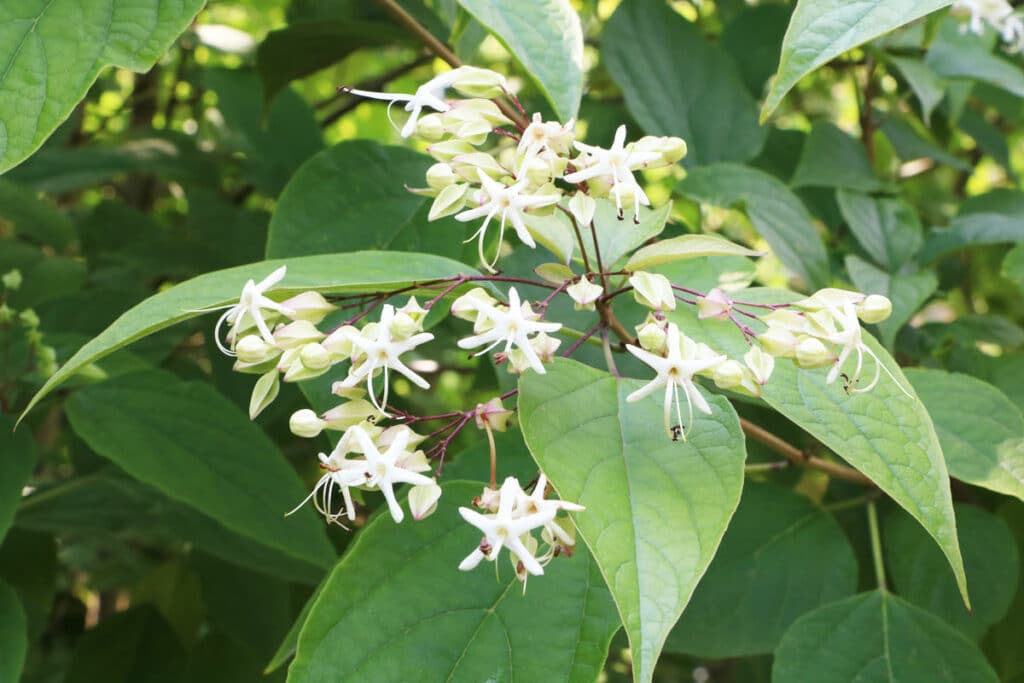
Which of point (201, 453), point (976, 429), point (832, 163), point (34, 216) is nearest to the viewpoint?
point (976, 429)

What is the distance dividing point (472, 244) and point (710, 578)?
1.26 feet

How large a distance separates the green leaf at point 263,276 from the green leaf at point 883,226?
0.58m

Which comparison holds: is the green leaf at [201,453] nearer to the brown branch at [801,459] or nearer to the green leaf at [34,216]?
the brown branch at [801,459]

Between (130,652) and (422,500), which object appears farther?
(130,652)

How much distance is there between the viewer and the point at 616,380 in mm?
606

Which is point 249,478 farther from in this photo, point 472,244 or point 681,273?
point 681,273

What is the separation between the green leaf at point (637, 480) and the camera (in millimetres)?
447

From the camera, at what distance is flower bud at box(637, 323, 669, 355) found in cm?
54

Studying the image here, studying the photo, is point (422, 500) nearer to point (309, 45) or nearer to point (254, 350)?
point (254, 350)

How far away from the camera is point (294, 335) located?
57 cm

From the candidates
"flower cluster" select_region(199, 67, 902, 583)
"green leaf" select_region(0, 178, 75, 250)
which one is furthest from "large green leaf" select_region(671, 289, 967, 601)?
"green leaf" select_region(0, 178, 75, 250)

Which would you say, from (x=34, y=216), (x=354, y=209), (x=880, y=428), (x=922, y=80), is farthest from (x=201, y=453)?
(x=922, y=80)

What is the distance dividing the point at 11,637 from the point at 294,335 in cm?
45

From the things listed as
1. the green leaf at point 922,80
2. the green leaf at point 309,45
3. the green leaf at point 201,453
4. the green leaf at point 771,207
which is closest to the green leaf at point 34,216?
the green leaf at point 309,45
